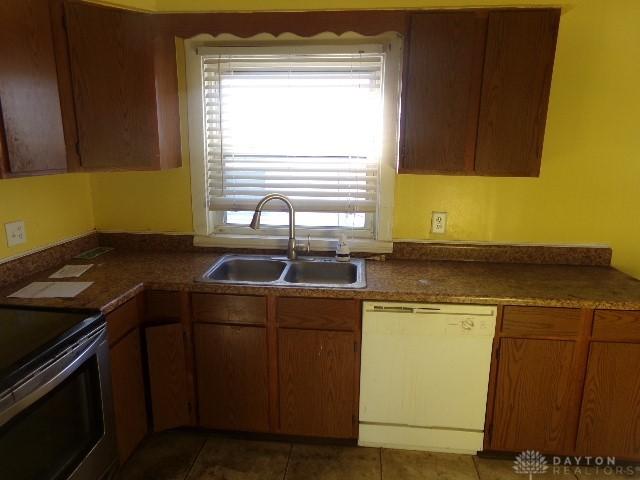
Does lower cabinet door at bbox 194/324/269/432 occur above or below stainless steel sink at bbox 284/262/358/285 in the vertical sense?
below

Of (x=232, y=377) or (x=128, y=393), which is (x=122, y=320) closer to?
(x=128, y=393)

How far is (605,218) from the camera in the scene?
2.27 m

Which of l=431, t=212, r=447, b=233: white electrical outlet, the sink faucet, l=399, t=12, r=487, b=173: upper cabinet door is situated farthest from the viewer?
l=431, t=212, r=447, b=233: white electrical outlet

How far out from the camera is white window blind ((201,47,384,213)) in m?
2.30

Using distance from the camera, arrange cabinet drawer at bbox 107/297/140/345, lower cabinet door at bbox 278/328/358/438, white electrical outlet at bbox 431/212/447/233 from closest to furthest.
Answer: cabinet drawer at bbox 107/297/140/345, lower cabinet door at bbox 278/328/358/438, white electrical outlet at bbox 431/212/447/233

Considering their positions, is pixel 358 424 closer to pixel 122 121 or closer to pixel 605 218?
pixel 605 218

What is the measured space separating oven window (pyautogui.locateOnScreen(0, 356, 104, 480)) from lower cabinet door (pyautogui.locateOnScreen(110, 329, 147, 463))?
0.65ft

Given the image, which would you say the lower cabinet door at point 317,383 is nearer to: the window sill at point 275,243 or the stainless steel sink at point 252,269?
the stainless steel sink at point 252,269

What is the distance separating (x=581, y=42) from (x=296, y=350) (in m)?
1.97

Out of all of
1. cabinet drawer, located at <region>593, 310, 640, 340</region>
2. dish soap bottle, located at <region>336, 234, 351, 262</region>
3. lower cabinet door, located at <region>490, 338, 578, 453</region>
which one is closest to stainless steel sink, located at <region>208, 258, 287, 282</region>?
dish soap bottle, located at <region>336, 234, 351, 262</region>

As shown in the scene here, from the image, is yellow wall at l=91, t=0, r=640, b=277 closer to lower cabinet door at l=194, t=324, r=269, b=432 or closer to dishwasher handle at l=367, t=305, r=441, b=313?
dishwasher handle at l=367, t=305, r=441, b=313

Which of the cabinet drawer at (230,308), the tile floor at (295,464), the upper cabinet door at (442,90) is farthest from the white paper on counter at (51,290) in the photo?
the upper cabinet door at (442,90)

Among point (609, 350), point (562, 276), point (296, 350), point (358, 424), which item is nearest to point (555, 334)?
point (609, 350)

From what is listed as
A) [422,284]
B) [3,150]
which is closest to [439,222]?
[422,284]
